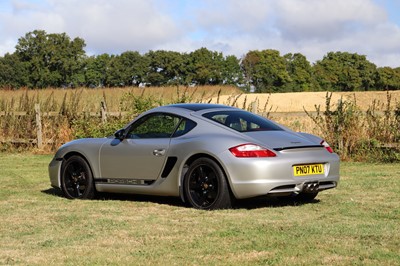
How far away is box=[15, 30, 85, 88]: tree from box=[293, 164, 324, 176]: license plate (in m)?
89.0

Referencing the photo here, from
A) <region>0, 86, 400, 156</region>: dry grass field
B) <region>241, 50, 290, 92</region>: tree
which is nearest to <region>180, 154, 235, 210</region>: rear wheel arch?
<region>0, 86, 400, 156</region>: dry grass field

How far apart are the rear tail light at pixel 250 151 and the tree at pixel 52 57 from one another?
89.1m

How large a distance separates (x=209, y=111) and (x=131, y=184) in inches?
58.1

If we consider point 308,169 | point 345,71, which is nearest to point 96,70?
point 345,71

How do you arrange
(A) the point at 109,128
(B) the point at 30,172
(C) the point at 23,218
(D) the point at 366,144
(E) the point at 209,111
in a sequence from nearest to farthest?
(C) the point at 23,218 → (E) the point at 209,111 → (B) the point at 30,172 → (D) the point at 366,144 → (A) the point at 109,128

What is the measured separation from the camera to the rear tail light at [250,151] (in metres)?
8.70

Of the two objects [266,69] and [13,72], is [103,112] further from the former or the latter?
[266,69]

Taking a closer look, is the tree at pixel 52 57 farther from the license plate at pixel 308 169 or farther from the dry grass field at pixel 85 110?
the license plate at pixel 308 169

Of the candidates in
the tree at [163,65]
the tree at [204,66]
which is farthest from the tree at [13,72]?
the tree at [204,66]

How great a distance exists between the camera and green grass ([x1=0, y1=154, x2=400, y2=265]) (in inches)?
236

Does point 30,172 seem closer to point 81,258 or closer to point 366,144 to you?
point 366,144

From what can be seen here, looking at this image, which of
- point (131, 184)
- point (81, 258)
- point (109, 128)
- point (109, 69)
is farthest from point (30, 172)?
point (109, 69)

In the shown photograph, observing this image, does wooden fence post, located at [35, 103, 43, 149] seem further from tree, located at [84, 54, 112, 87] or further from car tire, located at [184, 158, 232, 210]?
tree, located at [84, 54, 112, 87]

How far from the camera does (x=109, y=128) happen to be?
62.1ft
